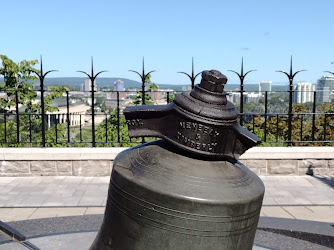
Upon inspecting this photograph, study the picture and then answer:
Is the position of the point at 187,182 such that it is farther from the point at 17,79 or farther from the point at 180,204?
the point at 17,79

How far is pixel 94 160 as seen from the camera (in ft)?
28.3

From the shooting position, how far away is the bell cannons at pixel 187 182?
8.13 feet

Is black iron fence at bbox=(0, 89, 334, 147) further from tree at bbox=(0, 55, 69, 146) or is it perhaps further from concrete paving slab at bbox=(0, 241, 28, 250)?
concrete paving slab at bbox=(0, 241, 28, 250)

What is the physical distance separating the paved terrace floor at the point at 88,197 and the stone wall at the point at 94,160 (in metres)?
0.16

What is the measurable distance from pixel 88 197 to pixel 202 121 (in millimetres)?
5198

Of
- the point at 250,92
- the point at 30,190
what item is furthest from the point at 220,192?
the point at 250,92

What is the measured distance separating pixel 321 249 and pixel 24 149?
6.24m

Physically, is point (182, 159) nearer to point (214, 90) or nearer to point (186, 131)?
point (186, 131)

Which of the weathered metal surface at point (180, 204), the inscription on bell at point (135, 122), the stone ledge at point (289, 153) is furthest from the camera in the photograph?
the stone ledge at point (289, 153)

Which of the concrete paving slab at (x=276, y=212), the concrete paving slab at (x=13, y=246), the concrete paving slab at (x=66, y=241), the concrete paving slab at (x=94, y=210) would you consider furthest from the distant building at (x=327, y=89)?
the concrete paving slab at (x=13, y=246)

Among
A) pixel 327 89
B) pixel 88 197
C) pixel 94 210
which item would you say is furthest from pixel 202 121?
pixel 327 89

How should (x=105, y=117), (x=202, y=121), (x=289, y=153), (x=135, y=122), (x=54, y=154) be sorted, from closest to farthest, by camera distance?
(x=202, y=121), (x=135, y=122), (x=54, y=154), (x=289, y=153), (x=105, y=117)

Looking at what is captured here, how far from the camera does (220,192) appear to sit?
2512mm

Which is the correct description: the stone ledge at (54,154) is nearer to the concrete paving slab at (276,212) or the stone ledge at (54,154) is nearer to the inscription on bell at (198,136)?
the concrete paving slab at (276,212)
